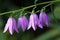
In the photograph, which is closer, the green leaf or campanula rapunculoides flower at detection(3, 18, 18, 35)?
campanula rapunculoides flower at detection(3, 18, 18, 35)

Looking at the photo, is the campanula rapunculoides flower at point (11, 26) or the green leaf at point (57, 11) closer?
the campanula rapunculoides flower at point (11, 26)

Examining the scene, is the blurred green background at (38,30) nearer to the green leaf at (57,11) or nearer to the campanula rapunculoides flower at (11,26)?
the green leaf at (57,11)

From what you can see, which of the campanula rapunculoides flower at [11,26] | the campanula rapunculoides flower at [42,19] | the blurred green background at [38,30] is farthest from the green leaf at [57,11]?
the campanula rapunculoides flower at [11,26]

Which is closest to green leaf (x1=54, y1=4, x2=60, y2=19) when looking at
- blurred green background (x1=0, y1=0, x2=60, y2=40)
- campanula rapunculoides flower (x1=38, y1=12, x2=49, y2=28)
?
blurred green background (x1=0, y1=0, x2=60, y2=40)

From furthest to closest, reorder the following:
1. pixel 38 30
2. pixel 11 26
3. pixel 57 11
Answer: pixel 38 30 → pixel 57 11 → pixel 11 26

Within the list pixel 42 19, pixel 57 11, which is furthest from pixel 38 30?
pixel 42 19

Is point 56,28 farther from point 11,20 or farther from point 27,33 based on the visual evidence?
point 11,20

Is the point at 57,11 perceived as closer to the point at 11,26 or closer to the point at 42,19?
the point at 42,19

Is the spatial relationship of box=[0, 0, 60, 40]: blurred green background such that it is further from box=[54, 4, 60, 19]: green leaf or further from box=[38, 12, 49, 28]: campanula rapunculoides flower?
box=[38, 12, 49, 28]: campanula rapunculoides flower

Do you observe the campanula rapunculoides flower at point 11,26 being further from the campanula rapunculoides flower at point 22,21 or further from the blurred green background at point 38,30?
the blurred green background at point 38,30

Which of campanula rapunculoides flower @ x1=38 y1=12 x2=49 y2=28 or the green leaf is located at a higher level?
the green leaf

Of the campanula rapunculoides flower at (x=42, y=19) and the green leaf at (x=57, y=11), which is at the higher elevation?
the green leaf at (x=57, y=11)
